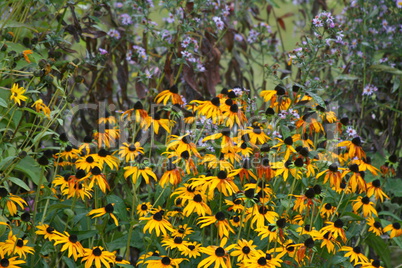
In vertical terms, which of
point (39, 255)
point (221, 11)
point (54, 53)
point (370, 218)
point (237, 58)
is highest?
point (221, 11)

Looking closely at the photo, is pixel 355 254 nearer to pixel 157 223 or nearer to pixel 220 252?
pixel 220 252

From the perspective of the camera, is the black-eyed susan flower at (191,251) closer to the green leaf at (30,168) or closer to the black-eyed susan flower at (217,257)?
the black-eyed susan flower at (217,257)

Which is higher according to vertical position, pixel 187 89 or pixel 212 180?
pixel 187 89

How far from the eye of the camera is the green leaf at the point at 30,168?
192 centimetres

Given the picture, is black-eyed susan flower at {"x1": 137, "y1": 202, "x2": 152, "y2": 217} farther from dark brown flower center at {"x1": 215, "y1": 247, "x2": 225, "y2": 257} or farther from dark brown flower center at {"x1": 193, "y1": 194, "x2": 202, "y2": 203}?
dark brown flower center at {"x1": 215, "y1": 247, "x2": 225, "y2": 257}

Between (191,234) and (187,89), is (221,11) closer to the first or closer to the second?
(187,89)

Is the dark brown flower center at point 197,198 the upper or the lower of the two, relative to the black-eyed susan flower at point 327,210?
lower

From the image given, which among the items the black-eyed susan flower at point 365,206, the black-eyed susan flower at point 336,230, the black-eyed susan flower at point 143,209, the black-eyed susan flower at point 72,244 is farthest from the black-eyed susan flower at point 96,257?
the black-eyed susan flower at point 365,206

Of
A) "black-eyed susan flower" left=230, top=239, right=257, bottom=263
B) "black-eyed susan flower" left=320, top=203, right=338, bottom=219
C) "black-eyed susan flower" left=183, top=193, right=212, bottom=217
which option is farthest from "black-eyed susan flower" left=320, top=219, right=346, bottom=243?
"black-eyed susan flower" left=183, top=193, right=212, bottom=217

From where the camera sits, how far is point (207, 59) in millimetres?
2805

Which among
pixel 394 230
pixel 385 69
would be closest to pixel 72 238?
pixel 394 230

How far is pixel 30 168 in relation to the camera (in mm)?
1949

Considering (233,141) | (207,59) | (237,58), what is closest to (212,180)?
(233,141)

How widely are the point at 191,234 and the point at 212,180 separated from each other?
22 cm
